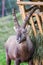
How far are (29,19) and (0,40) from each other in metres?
4.00

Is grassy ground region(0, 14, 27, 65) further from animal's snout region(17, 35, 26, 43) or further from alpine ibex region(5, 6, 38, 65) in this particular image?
animal's snout region(17, 35, 26, 43)

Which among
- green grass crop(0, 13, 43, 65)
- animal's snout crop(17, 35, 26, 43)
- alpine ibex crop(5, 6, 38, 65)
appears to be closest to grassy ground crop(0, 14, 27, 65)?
green grass crop(0, 13, 43, 65)

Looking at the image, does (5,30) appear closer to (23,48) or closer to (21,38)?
(23,48)

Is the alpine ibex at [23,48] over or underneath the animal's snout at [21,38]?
underneath

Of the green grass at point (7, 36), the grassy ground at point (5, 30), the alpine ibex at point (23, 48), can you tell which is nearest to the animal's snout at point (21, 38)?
the alpine ibex at point (23, 48)

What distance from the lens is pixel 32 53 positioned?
20.5 ft

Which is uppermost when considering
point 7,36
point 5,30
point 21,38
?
point 21,38

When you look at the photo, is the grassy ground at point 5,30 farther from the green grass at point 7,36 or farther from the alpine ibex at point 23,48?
the alpine ibex at point 23,48

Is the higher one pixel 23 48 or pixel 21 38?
pixel 21 38

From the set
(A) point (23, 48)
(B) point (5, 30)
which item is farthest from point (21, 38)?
(B) point (5, 30)

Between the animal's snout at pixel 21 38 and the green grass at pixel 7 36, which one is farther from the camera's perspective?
the green grass at pixel 7 36

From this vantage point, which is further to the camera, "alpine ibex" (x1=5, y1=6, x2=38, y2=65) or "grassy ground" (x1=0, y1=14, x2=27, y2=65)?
"grassy ground" (x1=0, y1=14, x2=27, y2=65)

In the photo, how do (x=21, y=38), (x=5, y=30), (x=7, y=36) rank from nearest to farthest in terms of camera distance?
1. (x=21, y=38)
2. (x=7, y=36)
3. (x=5, y=30)

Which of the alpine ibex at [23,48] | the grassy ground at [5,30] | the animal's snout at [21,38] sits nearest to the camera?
the animal's snout at [21,38]
